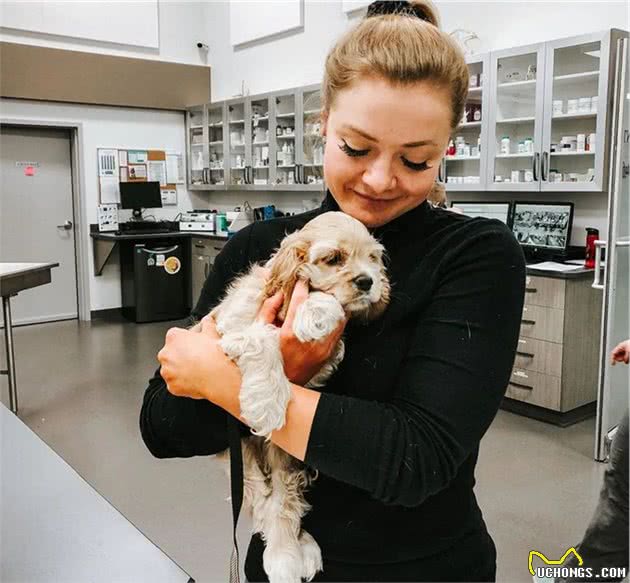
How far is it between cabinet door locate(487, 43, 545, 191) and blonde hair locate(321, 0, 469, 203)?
4.07 m

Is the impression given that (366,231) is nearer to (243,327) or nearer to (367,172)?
(367,172)

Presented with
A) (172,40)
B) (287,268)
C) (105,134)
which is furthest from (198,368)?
(172,40)

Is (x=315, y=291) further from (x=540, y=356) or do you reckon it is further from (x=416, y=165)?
(x=540, y=356)

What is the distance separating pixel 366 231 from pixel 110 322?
290 inches

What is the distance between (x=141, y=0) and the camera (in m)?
8.00

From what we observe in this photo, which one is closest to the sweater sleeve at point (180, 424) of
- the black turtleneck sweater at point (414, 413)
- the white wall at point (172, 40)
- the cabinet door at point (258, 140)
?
the black turtleneck sweater at point (414, 413)

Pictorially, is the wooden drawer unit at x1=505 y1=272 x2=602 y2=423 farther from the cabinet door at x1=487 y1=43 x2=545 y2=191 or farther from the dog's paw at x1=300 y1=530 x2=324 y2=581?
the dog's paw at x1=300 y1=530 x2=324 y2=581

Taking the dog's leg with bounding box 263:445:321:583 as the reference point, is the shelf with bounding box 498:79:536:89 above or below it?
above

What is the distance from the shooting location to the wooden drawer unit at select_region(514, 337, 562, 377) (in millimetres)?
4352

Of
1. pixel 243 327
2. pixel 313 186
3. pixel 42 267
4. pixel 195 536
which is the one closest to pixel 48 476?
pixel 243 327

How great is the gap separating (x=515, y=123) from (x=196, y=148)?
187 inches

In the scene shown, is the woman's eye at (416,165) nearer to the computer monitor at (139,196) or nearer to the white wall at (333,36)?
the white wall at (333,36)

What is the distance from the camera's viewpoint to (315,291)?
3.80 feet

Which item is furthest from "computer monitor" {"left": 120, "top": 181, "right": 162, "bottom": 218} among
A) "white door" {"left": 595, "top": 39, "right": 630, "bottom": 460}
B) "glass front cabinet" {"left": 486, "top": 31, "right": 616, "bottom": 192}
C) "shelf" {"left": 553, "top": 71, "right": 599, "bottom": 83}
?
"white door" {"left": 595, "top": 39, "right": 630, "bottom": 460}
